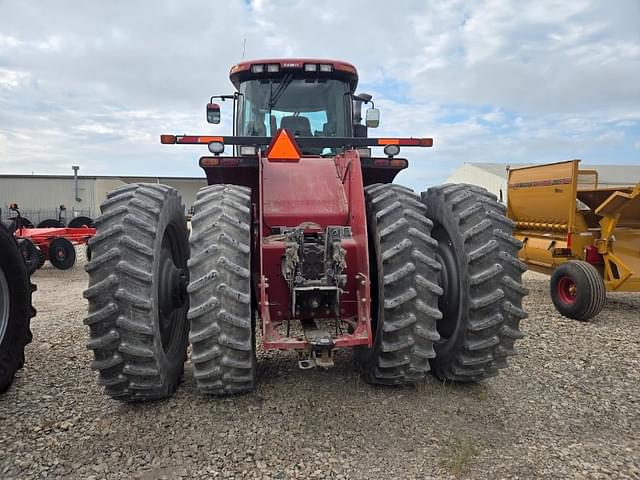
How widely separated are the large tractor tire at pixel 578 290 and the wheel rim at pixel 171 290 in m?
5.11

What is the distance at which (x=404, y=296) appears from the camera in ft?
9.98

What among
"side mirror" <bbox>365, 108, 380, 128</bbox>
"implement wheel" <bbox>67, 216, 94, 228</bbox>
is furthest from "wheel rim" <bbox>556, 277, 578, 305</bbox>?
"implement wheel" <bbox>67, 216, 94, 228</bbox>

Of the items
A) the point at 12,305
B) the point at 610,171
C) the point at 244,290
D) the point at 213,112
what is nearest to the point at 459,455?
the point at 244,290

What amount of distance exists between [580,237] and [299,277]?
5.65 m

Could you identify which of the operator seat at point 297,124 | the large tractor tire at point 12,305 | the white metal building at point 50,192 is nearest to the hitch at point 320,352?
the large tractor tire at point 12,305

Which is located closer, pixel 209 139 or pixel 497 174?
pixel 209 139

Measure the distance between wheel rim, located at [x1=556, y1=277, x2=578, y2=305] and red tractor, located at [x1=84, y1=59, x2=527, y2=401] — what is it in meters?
3.99

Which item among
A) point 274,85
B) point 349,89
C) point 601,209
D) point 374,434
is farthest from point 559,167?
point 374,434

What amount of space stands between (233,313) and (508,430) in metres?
1.85

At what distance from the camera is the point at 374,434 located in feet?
9.68

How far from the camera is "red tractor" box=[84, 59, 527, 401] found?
2873 mm

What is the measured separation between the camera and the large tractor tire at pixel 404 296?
121 inches

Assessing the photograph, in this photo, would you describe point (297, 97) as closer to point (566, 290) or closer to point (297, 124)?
point (297, 124)

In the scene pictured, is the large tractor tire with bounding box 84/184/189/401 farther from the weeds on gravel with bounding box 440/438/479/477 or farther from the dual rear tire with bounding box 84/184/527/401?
the weeds on gravel with bounding box 440/438/479/477
